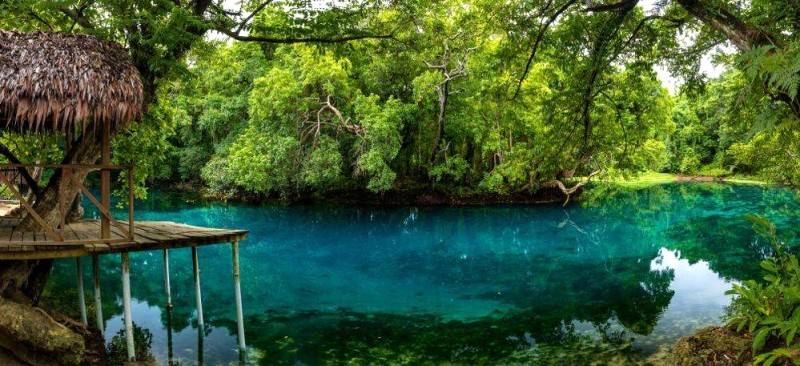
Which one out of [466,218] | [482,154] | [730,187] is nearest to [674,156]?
[730,187]

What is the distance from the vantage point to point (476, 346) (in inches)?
367

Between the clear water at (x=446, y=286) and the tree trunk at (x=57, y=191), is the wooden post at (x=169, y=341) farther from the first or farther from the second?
the tree trunk at (x=57, y=191)

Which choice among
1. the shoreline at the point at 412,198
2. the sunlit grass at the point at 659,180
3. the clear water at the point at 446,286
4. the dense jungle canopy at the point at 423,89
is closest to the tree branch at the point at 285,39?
the dense jungle canopy at the point at 423,89

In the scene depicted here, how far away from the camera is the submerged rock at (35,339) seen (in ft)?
22.6

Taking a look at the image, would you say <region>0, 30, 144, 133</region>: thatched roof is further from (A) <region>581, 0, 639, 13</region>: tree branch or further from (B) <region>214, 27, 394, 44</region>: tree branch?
(A) <region>581, 0, 639, 13</region>: tree branch

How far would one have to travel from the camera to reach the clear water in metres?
9.28

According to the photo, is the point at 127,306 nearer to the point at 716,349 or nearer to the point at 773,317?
the point at 716,349

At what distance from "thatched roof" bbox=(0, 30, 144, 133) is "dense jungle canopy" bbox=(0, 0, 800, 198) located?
0.64 meters

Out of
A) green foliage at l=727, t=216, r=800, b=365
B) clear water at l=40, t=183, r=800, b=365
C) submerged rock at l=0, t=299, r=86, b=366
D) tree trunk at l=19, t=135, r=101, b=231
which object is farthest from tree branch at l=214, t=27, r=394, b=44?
green foliage at l=727, t=216, r=800, b=365

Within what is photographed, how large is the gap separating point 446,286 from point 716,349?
7533 millimetres

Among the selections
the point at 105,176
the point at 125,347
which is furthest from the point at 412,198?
the point at 105,176

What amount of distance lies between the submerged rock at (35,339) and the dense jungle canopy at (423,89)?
3658mm

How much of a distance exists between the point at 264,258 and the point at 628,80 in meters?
11.3

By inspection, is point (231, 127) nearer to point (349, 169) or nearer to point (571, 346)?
point (349, 169)
